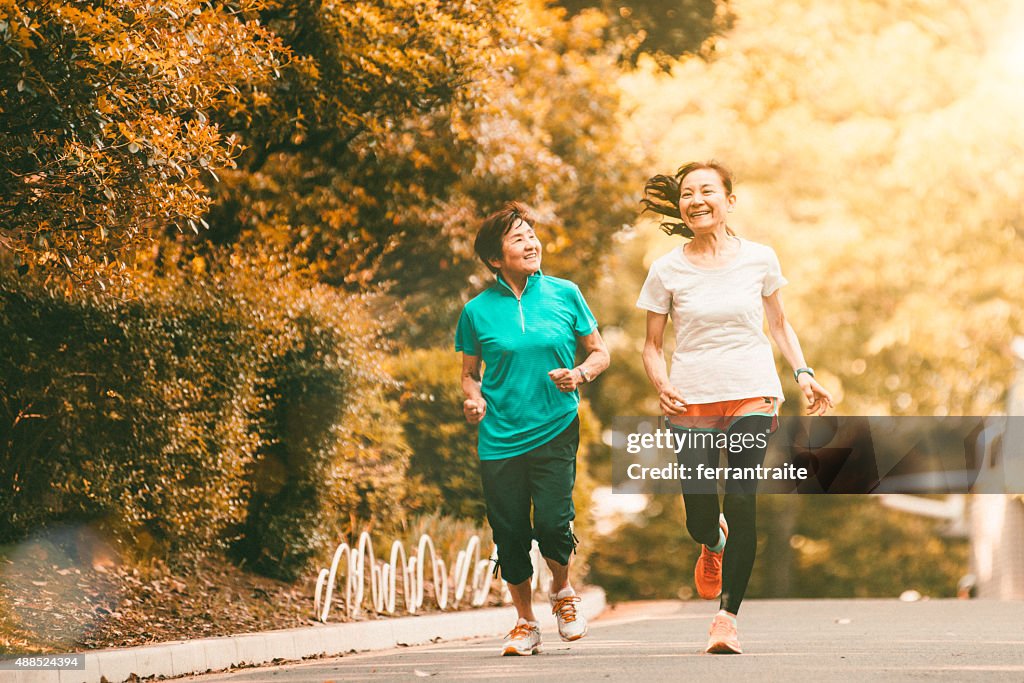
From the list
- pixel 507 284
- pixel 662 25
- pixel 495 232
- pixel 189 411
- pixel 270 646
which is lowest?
pixel 270 646

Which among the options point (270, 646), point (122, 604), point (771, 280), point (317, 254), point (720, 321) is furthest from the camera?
point (317, 254)

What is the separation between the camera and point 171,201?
8.05m

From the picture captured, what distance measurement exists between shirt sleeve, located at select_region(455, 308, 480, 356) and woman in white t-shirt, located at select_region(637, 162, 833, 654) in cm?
84

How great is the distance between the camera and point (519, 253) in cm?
725

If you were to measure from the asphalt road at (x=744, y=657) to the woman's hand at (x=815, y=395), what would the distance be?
1.18 m

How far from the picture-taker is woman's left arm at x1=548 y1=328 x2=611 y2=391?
692 centimetres

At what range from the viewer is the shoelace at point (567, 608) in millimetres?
7238

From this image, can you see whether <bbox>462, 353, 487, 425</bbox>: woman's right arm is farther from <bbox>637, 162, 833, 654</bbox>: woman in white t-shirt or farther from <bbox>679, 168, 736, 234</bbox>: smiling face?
<bbox>679, 168, 736, 234</bbox>: smiling face

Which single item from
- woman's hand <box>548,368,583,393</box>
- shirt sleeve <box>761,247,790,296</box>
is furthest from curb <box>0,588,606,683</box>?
shirt sleeve <box>761,247,790,296</box>

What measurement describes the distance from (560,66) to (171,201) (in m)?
10.3

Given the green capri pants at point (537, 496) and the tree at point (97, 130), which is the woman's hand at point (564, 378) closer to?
the green capri pants at point (537, 496)

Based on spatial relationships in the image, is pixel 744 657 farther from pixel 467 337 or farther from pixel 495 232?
→ pixel 495 232

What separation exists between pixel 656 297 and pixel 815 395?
0.89 meters

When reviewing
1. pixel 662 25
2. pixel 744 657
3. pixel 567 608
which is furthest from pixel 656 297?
pixel 662 25
